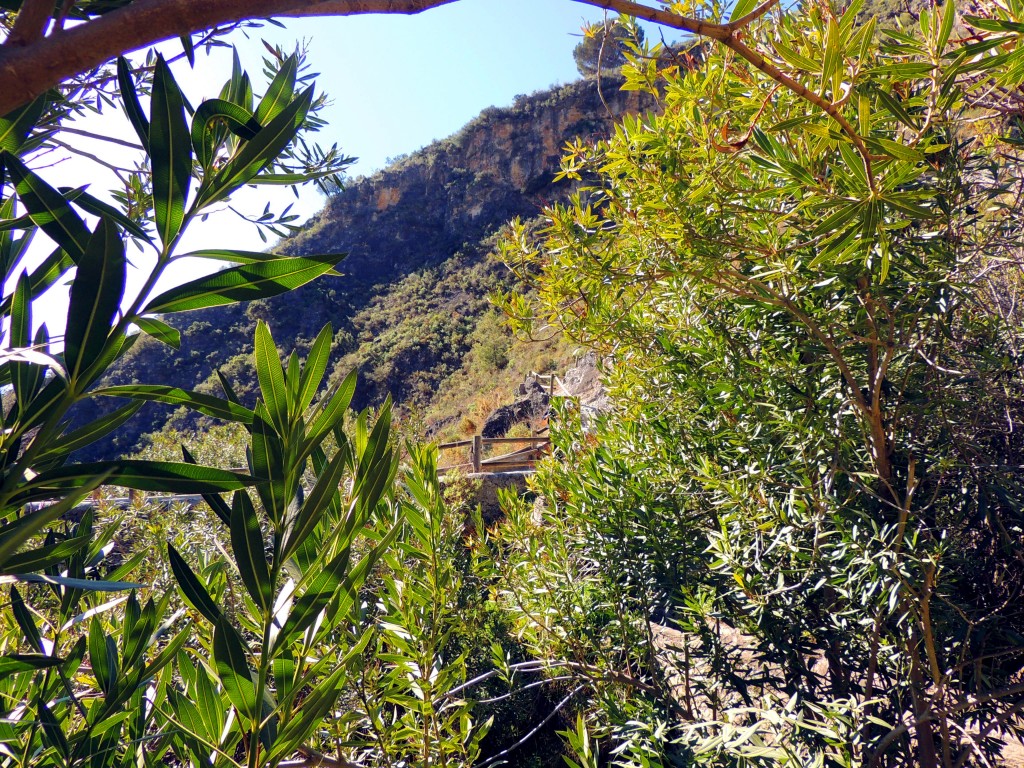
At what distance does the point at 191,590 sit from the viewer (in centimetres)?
59

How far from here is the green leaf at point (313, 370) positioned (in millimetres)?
593

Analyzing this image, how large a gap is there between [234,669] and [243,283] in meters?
0.38

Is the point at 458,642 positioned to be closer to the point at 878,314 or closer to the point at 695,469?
the point at 695,469

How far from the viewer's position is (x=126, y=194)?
1.66m

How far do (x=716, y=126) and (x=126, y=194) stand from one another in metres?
1.65

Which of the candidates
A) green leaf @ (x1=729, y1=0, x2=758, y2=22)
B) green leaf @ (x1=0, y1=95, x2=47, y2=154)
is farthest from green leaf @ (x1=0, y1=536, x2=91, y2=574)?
green leaf @ (x1=729, y1=0, x2=758, y2=22)

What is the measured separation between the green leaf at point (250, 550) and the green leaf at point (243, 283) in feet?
0.63

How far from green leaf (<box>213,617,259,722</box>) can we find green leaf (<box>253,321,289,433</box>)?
0.69ft

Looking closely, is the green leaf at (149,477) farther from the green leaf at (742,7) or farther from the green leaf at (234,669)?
the green leaf at (742,7)

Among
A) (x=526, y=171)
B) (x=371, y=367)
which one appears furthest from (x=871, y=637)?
(x=526, y=171)

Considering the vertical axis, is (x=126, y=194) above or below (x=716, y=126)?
above

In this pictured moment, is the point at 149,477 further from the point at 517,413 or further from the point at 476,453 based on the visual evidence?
the point at 517,413

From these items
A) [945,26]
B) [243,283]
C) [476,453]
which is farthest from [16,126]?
[476,453]

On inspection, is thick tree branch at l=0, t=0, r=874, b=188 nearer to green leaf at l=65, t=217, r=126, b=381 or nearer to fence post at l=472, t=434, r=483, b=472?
green leaf at l=65, t=217, r=126, b=381
